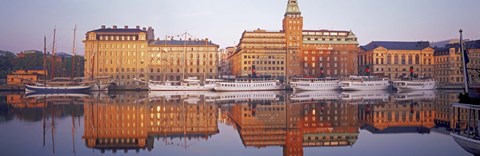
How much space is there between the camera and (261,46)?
128250 millimetres

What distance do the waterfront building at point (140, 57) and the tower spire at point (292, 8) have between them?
26679 millimetres

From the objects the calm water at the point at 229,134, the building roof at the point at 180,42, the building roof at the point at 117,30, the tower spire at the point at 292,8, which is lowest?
the calm water at the point at 229,134

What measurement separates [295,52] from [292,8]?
46.1 ft

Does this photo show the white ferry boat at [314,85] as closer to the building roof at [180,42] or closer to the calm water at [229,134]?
the building roof at [180,42]

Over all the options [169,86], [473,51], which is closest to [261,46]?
[169,86]

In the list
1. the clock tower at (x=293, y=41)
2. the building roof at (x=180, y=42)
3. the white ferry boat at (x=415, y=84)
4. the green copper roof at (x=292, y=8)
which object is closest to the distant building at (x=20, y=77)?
the building roof at (x=180, y=42)

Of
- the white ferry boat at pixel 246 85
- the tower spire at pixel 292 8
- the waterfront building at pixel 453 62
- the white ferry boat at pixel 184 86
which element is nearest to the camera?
the white ferry boat at pixel 184 86

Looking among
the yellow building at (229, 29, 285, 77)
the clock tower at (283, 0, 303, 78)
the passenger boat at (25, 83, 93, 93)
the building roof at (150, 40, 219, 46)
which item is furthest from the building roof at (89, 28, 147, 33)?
the clock tower at (283, 0, 303, 78)

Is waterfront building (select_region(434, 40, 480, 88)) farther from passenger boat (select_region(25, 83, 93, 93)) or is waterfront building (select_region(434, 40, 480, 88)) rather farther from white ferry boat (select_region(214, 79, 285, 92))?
passenger boat (select_region(25, 83, 93, 93))

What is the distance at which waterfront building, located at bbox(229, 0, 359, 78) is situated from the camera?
128 m

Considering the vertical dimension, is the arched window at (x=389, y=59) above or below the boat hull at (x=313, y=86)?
above

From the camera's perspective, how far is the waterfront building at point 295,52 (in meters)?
128

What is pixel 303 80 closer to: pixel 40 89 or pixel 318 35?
pixel 318 35

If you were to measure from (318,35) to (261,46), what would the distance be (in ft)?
65.7
